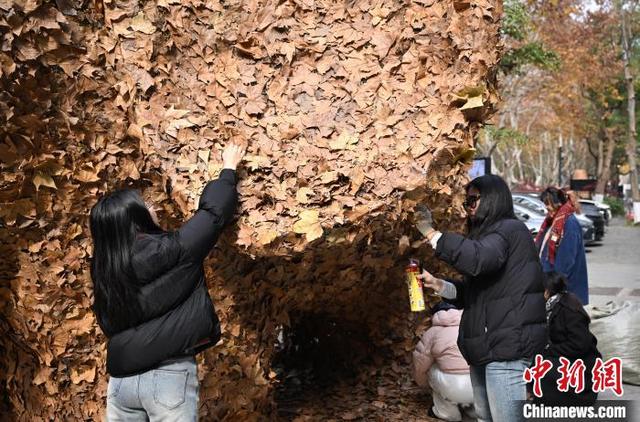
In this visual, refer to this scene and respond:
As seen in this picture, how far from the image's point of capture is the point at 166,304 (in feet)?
8.15

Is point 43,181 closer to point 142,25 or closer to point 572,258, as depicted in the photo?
point 142,25

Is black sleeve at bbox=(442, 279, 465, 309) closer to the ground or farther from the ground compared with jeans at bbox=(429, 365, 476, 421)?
farther from the ground

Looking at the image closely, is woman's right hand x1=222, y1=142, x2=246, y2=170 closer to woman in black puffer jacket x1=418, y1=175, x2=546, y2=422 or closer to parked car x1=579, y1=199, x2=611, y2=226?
woman in black puffer jacket x1=418, y1=175, x2=546, y2=422

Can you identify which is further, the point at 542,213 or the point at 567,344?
the point at 542,213

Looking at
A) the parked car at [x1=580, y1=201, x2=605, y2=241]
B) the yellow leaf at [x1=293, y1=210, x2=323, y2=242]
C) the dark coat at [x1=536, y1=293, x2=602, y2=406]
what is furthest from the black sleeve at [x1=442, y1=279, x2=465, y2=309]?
the parked car at [x1=580, y1=201, x2=605, y2=241]

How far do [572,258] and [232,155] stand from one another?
3.77 meters

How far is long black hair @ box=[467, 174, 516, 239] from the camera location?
3.15 meters

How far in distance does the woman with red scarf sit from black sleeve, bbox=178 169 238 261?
3.72 metres

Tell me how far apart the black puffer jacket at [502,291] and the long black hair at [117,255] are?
1380 millimetres

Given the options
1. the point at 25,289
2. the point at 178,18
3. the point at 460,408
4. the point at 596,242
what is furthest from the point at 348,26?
the point at 596,242

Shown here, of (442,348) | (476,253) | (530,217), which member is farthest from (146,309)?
(530,217)

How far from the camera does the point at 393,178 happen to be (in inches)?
125

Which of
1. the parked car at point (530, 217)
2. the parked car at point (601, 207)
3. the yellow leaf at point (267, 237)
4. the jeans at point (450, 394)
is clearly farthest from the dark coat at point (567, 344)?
the parked car at point (601, 207)

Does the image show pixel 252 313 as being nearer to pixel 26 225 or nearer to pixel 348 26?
pixel 26 225
